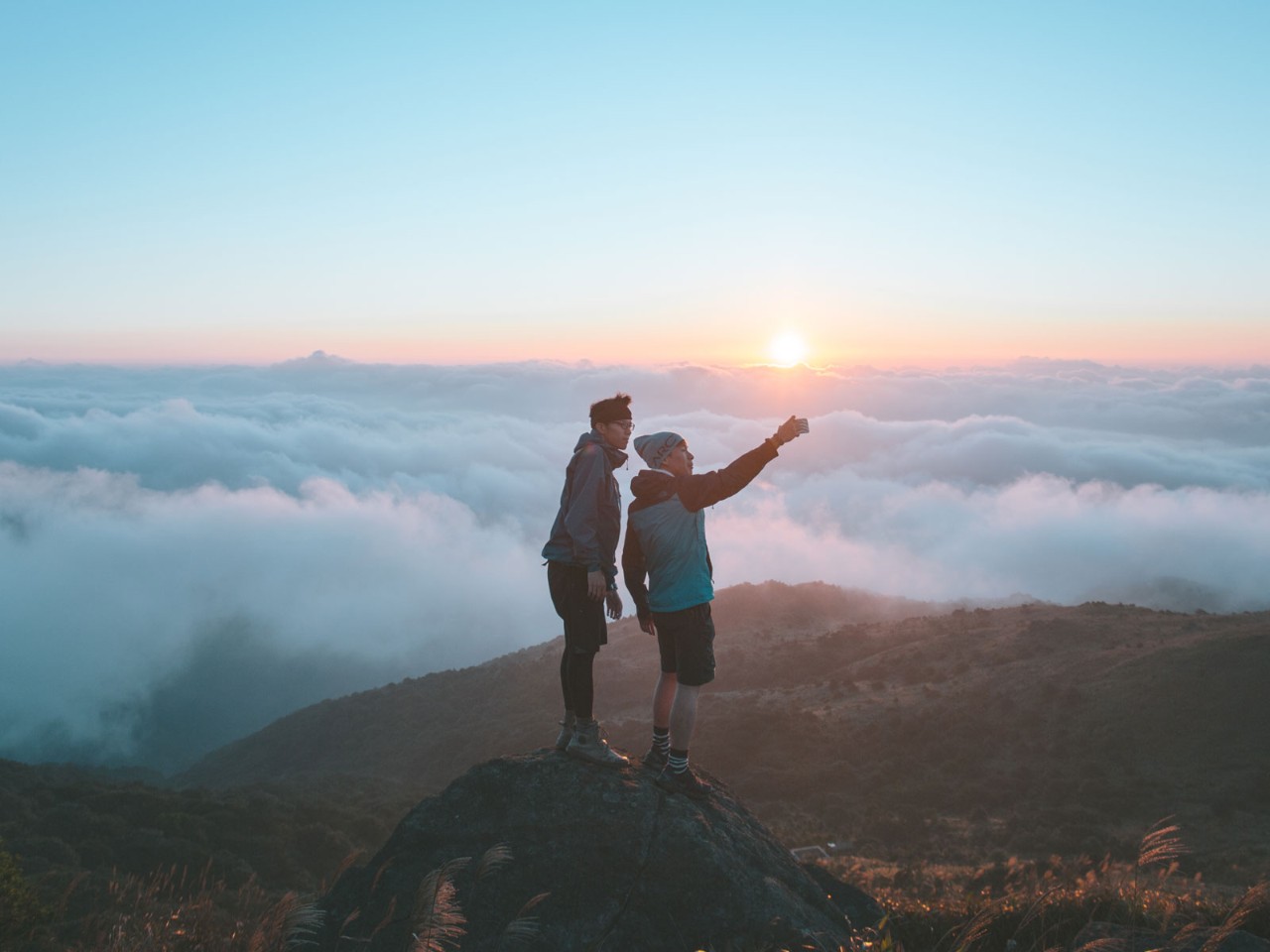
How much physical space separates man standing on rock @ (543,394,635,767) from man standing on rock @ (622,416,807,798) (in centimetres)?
15

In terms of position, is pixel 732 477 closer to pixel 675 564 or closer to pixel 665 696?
pixel 675 564

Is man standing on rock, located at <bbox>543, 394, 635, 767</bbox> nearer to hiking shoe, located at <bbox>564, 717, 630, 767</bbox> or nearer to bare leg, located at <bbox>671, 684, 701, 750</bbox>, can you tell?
hiking shoe, located at <bbox>564, 717, 630, 767</bbox>

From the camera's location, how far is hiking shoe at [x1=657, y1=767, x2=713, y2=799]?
5359mm

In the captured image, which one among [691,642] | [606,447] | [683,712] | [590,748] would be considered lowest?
[590,748]

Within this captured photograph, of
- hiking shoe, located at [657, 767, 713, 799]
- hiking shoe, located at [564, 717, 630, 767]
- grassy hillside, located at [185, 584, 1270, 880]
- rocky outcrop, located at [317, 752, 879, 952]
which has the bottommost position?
grassy hillside, located at [185, 584, 1270, 880]

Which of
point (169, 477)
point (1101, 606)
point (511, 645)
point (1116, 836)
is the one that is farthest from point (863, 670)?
point (169, 477)

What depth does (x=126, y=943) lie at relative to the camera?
352cm

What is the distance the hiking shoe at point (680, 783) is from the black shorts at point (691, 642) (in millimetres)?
694

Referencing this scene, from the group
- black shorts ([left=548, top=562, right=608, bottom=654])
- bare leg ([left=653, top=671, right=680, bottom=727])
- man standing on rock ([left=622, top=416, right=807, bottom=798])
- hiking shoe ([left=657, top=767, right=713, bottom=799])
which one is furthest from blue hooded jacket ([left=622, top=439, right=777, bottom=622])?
hiking shoe ([left=657, top=767, right=713, bottom=799])

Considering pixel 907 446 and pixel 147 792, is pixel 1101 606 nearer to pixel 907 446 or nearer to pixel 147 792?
pixel 147 792

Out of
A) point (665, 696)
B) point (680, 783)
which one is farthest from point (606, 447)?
point (680, 783)

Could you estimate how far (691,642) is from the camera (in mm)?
5047

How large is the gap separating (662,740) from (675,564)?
4.16 ft

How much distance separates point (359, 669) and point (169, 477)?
89380 mm
